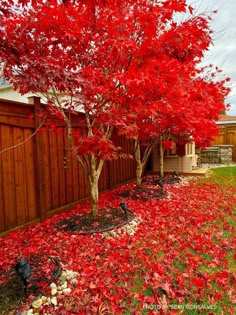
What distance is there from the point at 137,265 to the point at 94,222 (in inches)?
52.0

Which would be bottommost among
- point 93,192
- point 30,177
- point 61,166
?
point 93,192

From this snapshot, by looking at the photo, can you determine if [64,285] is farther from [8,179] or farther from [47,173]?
[47,173]

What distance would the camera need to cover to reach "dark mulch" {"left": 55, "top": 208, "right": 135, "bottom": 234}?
141 inches

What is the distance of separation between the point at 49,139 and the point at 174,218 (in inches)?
105

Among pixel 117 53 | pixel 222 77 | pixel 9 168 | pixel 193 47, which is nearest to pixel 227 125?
pixel 222 77

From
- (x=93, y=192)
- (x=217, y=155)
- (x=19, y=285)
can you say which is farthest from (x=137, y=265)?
(x=217, y=155)

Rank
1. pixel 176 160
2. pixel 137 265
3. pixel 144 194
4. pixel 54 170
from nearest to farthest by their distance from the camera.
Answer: pixel 137 265 < pixel 54 170 < pixel 144 194 < pixel 176 160

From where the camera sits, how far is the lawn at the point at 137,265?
1.99 metres

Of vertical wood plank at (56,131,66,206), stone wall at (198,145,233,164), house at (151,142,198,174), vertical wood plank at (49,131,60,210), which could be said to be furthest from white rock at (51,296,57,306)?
stone wall at (198,145,233,164)

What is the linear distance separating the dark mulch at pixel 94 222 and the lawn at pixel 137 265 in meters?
0.10

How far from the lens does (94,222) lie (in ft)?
12.3

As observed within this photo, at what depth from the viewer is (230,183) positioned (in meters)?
7.13

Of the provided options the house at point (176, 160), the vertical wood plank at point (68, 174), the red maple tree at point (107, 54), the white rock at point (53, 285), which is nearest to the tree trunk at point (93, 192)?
the red maple tree at point (107, 54)

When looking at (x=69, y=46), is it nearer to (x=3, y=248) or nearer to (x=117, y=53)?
(x=117, y=53)
